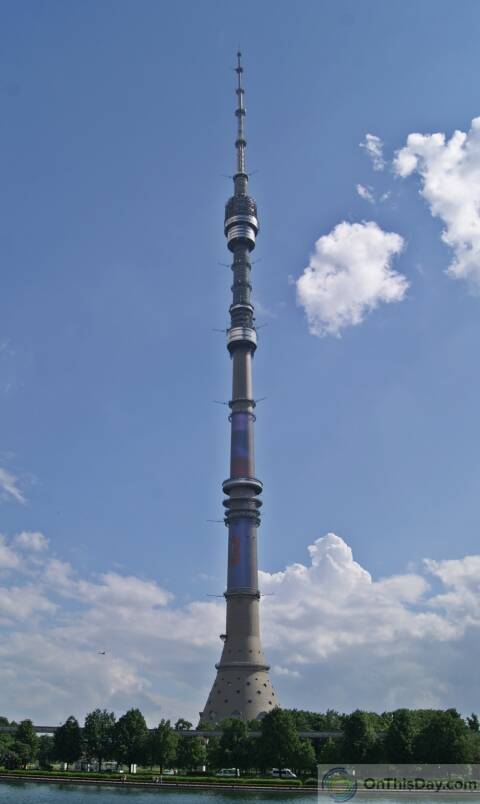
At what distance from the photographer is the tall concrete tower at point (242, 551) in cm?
15775

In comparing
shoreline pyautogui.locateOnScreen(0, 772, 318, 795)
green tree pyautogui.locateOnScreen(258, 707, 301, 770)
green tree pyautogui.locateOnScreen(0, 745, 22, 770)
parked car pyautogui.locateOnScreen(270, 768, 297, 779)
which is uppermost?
green tree pyautogui.locateOnScreen(258, 707, 301, 770)

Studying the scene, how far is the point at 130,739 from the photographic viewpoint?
4466 inches

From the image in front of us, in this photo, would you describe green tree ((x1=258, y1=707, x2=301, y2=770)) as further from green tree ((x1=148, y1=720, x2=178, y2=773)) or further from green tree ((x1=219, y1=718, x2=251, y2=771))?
green tree ((x1=148, y1=720, x2=178, y2=773))

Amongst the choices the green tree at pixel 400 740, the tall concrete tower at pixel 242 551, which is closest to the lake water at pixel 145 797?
the green tree at pixel 400 740

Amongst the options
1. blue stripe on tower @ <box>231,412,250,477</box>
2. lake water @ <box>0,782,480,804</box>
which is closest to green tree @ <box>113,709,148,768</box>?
lake water @ <box>0,782,480,804</box>

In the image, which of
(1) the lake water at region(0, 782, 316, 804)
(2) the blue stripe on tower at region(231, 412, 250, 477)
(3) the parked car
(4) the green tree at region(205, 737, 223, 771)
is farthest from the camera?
(2) the blue stripe on tower at region(231, 412, 250, 477)

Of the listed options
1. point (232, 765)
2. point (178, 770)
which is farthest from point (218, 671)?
point (232, 765)

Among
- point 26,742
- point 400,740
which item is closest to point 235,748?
point 400,740

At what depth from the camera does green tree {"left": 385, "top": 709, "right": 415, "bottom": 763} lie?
10600 centimetres

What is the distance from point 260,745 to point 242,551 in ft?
199

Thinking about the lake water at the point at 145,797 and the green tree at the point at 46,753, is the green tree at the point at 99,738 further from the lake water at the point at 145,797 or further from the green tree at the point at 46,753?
the lake water at the point at 145,797

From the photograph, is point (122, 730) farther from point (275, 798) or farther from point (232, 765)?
point (275, 798)

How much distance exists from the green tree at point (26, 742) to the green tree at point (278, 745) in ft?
125

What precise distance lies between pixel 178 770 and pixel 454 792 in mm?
50274
